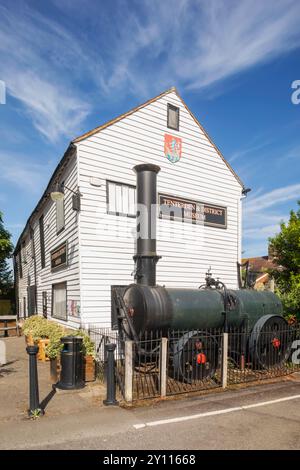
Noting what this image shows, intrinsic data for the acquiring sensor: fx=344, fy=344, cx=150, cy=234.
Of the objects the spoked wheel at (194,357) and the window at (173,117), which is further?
the window at (173,117)

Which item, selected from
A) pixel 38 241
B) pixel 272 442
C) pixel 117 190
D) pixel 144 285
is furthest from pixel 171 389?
pixel 38 241

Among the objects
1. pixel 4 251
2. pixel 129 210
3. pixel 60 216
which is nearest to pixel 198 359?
pixel 129 210

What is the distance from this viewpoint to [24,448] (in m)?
4.75

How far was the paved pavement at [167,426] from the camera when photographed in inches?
193

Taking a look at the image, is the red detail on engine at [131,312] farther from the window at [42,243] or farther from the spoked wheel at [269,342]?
the window at [42,243]

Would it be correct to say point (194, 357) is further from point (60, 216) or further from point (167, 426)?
point (60, 216)

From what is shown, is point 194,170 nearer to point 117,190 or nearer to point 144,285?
point 117,190

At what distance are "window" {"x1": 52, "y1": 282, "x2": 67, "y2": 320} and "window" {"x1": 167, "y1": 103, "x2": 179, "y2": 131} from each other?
6.98 metres

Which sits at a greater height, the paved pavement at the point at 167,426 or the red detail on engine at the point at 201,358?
the red detail on engine at the point at 201,358

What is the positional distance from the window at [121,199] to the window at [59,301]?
342 cm

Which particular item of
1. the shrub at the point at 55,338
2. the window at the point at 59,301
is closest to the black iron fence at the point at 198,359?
the shrub at the point at 55,338

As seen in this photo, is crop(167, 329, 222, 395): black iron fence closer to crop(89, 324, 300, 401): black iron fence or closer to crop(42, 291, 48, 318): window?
crop(89, 324, 300, 401): black iron fence

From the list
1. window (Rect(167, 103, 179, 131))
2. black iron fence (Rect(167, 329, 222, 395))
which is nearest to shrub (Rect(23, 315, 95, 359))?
black iron fence (Rect(167, 329, 222, 395))

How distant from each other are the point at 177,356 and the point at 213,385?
1218 mm
